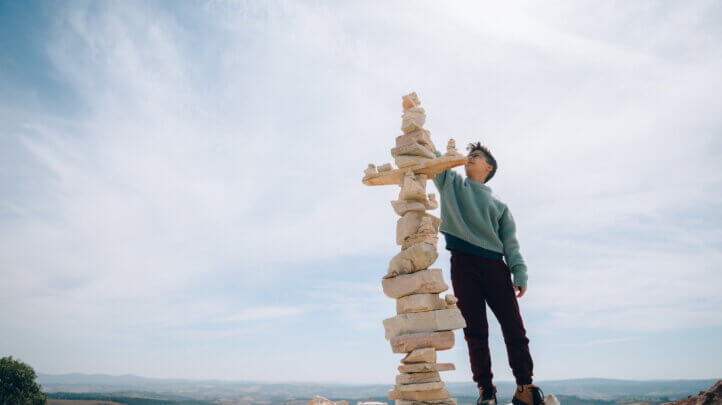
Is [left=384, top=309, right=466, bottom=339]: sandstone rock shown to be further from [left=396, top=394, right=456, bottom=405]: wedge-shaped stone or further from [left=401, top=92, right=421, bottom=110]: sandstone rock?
[left=401, top=92, right=421, bottom=110]: sandstone rock

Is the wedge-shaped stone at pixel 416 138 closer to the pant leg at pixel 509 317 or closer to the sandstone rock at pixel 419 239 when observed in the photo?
the sandstone rock at pixel 419 239

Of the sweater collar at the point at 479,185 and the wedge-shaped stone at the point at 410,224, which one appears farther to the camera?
the sweater collar at the point at 479,185

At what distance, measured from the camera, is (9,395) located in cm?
1839

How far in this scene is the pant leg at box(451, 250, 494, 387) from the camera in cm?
602

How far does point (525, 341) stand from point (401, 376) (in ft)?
6.10

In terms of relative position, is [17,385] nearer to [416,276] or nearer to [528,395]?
[416,276]

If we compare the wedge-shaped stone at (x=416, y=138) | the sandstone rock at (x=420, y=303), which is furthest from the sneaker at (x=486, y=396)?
the wedge-shaped stone at (x=416, y=138)

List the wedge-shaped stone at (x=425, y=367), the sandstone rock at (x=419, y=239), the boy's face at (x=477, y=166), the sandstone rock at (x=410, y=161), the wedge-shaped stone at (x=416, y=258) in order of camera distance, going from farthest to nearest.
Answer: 1. the boy's face at (x=477, y=166)
2. the sandstone rock at (x=410, y=161)
3. the sandstone rock at (x=419, y=239)
4. the wedge-shaped stone at (x=416, y=258)
5. the wedge-shaped stone at (x=425, y=367)

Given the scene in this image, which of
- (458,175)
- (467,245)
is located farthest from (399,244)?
(458,175)

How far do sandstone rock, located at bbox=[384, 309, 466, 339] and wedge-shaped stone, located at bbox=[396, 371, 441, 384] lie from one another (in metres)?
0.58

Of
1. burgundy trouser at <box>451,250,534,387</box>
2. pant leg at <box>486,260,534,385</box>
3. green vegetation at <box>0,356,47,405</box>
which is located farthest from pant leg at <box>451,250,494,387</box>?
green vegetation at <box>0,356,47,405</box>

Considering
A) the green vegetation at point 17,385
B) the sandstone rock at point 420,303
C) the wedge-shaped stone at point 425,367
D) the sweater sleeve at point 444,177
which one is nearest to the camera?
the wedge-shaped stone at point 425,367

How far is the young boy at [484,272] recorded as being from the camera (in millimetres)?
5883

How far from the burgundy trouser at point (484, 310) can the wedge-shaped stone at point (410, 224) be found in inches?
23.5
